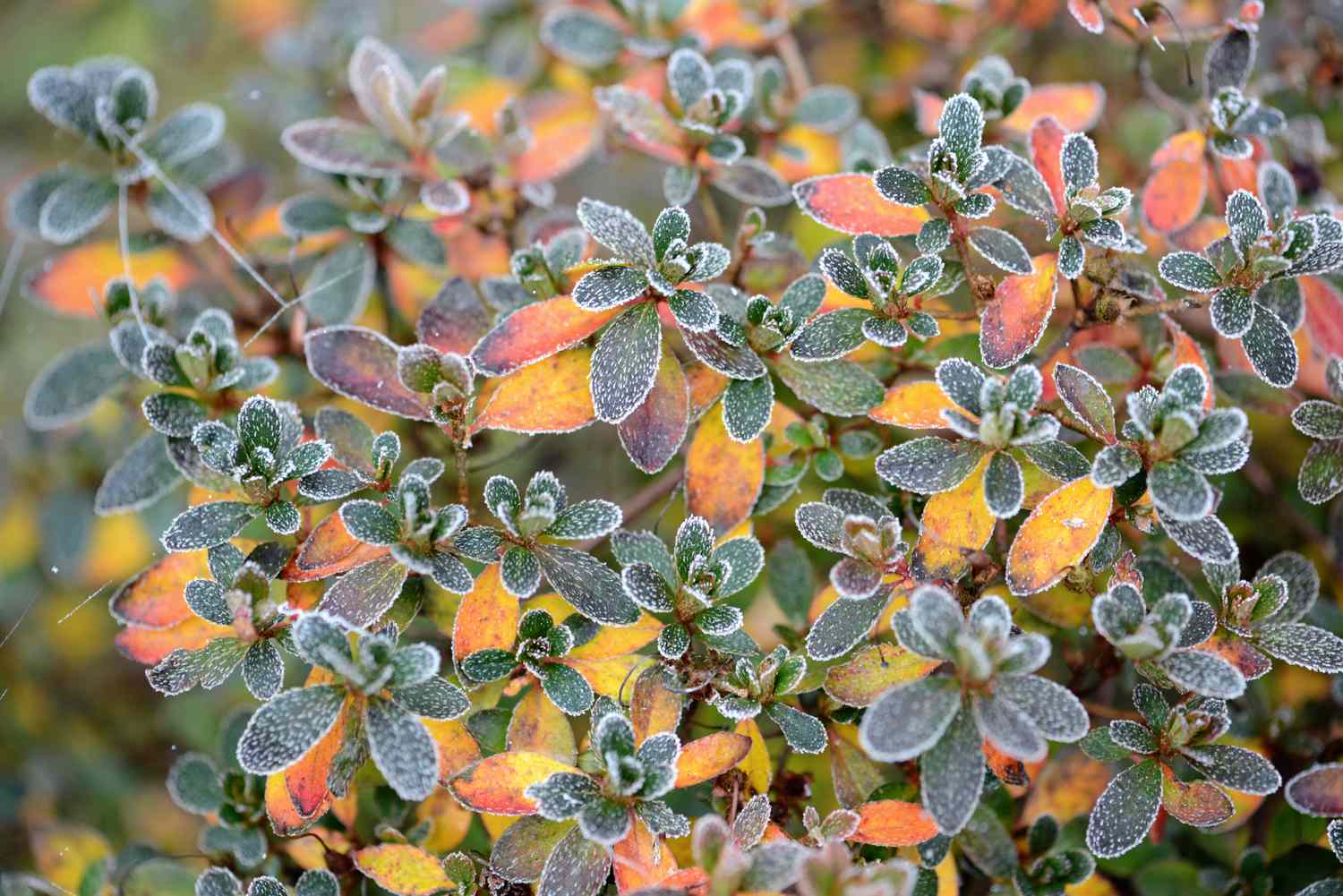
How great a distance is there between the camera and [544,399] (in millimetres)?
1105

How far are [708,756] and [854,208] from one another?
23.1 inches

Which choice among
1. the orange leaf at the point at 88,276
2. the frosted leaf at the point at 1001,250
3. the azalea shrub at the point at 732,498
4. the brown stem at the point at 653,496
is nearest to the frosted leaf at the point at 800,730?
the azalea shrub at the point at 732,498

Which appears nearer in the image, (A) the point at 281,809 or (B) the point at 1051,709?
(B) the point at 1051,709

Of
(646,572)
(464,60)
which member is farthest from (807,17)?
(646,572)

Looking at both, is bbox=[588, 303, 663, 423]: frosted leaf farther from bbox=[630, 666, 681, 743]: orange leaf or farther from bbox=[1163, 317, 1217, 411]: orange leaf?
bbox=[1163, 317, 1217, 411]: orange leaf

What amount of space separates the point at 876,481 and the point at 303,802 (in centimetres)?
73

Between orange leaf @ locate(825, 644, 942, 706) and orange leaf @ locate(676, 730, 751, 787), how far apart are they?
0.11 meters

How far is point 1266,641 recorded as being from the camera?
107cm

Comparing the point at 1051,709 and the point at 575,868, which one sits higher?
the point at 1051,709

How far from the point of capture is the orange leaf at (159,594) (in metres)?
1.12

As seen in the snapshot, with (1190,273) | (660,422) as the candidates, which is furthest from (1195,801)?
(660,422)

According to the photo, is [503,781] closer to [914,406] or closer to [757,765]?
[757,765]

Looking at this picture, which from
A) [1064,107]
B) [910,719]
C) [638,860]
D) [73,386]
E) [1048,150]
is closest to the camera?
[910,719]

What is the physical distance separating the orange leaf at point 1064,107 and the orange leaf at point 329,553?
38.9 inches
